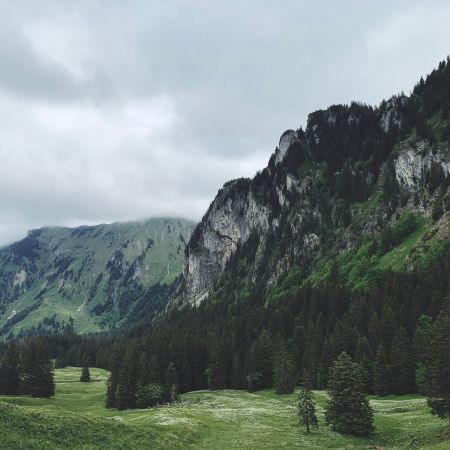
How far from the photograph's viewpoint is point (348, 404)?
2057 inches

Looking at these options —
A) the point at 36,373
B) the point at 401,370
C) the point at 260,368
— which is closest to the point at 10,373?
the point at 36,373

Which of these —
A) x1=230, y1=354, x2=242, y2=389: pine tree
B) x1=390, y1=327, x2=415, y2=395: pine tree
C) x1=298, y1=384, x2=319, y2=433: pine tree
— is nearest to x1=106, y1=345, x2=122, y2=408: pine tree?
x1=230, y1=354, x2=242, y2=389: pine tree

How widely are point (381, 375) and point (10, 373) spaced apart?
94628 mm

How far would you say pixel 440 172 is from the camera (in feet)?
591

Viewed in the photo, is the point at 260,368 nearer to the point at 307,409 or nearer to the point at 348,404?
the point at 307,409

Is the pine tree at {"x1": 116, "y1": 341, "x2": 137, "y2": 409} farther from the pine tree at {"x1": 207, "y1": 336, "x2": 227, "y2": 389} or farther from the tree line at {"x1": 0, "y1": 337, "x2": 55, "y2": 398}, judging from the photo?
the tree line at {"x1": 0, "y1": 337, "x2": 55, "y2": 398}

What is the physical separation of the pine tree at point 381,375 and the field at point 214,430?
12.1ft

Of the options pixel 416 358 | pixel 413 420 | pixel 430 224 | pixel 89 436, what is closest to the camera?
pixel 89 436

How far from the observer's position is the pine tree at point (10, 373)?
365 feet

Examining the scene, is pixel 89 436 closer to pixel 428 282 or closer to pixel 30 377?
pixel 30 377

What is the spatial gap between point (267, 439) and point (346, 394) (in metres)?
11.4

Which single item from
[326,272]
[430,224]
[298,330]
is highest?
[430,224]

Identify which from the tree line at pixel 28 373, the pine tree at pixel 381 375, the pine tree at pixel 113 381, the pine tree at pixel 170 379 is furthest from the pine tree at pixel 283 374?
the tree line at pixel 28 373

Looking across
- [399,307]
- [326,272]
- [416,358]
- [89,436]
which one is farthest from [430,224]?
[89,436]
